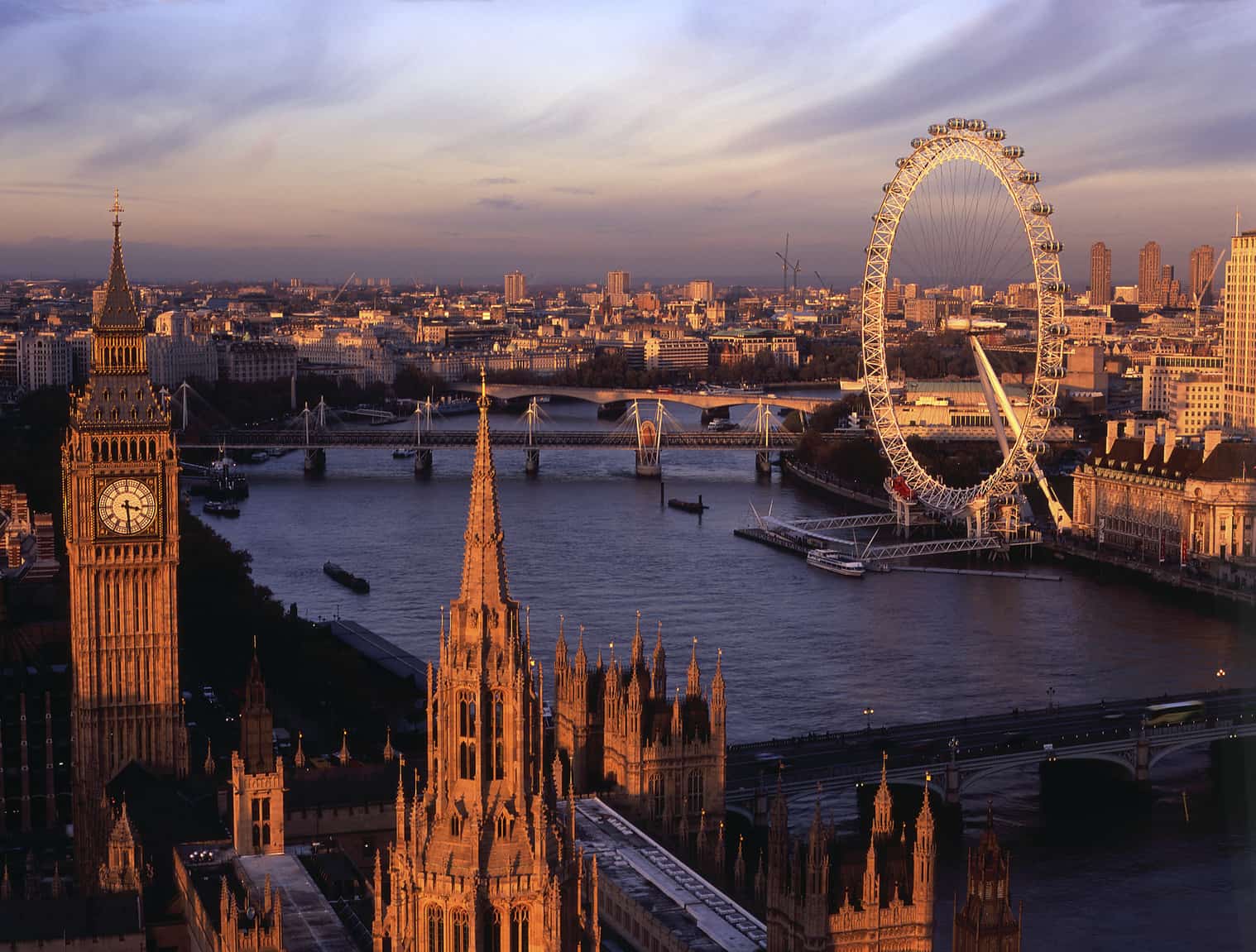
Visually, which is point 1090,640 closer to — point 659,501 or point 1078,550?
point 1078,550

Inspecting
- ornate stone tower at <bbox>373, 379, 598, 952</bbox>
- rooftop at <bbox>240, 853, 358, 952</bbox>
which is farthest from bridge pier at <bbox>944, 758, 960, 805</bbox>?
ornate stone tower at <bbox>373, 379, 598, 952</bbox>

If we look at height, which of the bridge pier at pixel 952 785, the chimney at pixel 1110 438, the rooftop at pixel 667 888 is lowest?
the bridge pier at pixel 952 785

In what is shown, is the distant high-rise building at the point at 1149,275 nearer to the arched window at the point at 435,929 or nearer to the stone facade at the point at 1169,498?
the stone facade at the point at 1169,498

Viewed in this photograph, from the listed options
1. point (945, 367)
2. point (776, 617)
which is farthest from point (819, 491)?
point (945, 367)

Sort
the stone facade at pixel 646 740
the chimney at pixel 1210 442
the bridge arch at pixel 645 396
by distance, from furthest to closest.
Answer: the bridge arch at pixel 645 396 < the chimney at pixel 1210 442 < the stone facade at pixel 646 740

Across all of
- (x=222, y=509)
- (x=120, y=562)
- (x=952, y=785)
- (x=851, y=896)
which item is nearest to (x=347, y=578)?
(x=222, y=509)

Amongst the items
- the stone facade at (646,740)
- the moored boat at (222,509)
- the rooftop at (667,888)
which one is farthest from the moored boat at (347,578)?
the rooftop at (667,888)
